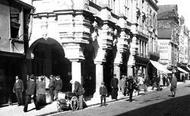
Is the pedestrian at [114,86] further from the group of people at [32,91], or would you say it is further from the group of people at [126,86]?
the group of people at [32,91]

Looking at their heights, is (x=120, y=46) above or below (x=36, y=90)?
above

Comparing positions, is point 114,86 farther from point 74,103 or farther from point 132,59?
point 132,59

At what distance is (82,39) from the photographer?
67.9 feet

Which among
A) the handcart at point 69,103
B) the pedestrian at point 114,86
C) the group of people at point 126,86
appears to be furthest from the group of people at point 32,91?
the pedestrian at point 114,86

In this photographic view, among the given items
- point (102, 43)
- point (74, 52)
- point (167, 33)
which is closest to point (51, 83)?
point (74, 52)

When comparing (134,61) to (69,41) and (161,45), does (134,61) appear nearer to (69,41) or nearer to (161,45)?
(69,41)

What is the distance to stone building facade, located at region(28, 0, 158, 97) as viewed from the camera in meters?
20.7

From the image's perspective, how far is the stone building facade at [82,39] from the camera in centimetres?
2069

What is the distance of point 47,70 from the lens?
81.0ft

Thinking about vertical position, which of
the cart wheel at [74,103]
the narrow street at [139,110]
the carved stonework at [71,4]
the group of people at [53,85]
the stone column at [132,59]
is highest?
the carved stonework at [71,4]

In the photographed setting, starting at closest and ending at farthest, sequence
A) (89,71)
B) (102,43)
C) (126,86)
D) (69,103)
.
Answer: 1. (69,103)
2. (102,43)
3. (126,86)
4. (89,71)

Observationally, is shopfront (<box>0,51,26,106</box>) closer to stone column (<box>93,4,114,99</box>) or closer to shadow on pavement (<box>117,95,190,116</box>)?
stone column (<box>93,4,114,99</box>)

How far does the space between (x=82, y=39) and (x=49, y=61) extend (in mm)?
5138

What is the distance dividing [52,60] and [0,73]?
7.68 meters
